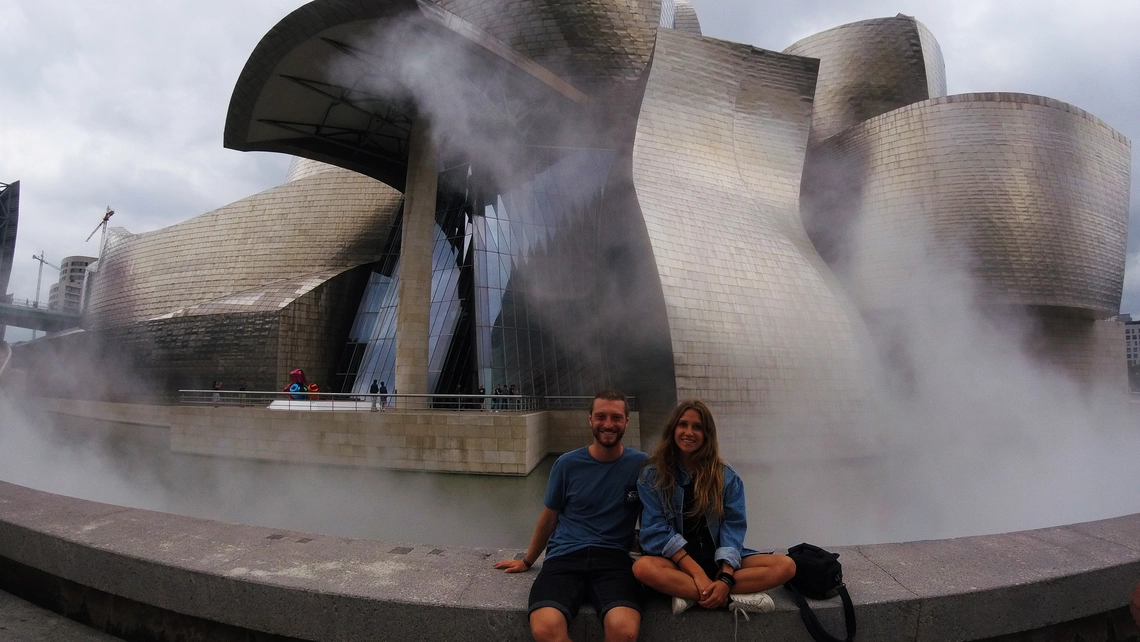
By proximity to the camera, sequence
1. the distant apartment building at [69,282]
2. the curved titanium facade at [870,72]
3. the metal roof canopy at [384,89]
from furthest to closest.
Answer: the distant apartment building at [69,282], the curved titanium facade at [870,72], the metal roof canopy at [384,89]

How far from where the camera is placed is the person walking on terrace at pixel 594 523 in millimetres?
2051

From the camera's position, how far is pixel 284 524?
6137 mm

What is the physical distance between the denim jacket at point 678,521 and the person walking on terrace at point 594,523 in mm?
127

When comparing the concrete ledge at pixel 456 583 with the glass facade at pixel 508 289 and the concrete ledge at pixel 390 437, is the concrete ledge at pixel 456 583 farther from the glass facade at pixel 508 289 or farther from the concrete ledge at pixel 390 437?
the glass facade at pixel 508 289

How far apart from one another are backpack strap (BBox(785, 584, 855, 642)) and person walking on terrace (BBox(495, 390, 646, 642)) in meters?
0.54

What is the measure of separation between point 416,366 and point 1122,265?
16919mm

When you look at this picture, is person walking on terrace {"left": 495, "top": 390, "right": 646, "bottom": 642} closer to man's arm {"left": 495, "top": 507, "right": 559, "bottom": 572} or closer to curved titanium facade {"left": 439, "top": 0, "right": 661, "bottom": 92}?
man's arm {"left": 495, "top": 507, "right": 559, "bottom": 572}

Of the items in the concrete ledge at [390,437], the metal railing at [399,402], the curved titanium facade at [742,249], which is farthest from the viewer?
the metal railing at [399,402]

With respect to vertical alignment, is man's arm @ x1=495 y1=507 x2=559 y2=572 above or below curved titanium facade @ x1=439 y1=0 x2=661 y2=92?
below

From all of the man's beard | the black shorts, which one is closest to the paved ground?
the black shorts

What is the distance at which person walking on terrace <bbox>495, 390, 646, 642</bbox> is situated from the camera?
2051 millimetres

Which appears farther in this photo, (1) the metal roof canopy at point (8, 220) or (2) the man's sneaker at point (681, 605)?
(1) the metal roof canopy at point (8, 220)

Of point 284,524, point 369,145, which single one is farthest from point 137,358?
point 284,524

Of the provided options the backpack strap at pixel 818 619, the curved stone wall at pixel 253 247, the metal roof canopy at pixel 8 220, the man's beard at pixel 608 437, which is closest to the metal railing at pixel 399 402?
the curved stone wall at pixel 253 247
